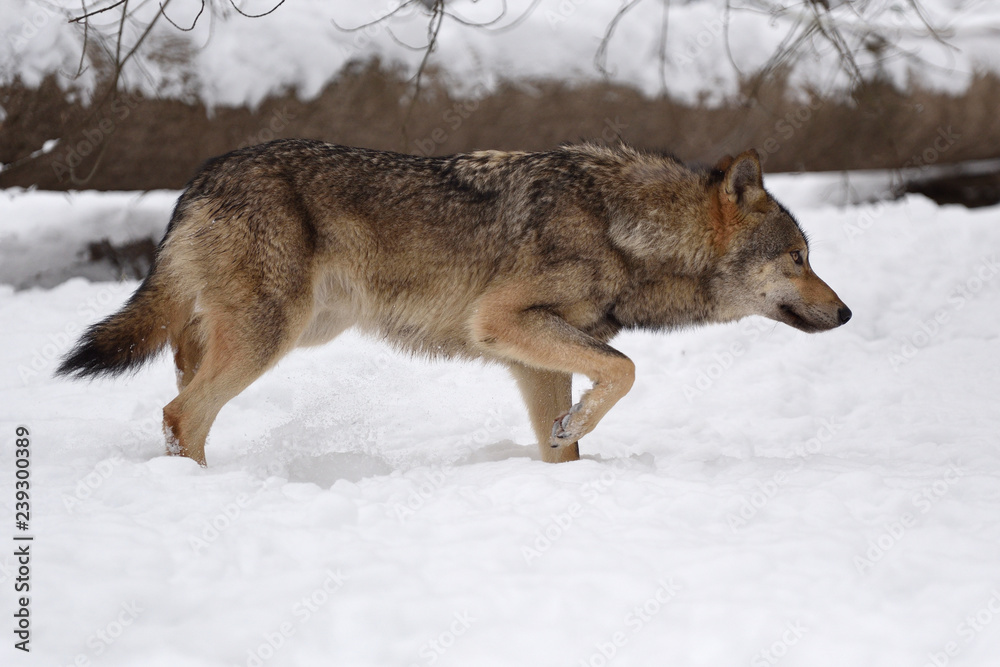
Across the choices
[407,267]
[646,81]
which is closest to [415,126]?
[646,81]

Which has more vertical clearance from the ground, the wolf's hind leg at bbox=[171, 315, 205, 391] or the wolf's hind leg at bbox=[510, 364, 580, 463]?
the wolf's hind leg at bbox=[171, 315, 205, 391]

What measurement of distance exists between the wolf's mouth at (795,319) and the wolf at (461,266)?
0.01 meters

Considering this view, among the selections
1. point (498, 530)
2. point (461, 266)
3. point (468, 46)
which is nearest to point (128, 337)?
point (461, 266)

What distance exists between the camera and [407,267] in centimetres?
407

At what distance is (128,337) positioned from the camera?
12.7 ft

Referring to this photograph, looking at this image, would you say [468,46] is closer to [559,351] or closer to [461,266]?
[461,266]

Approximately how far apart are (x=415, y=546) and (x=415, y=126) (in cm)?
536

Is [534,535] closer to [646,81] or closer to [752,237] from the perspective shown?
[752,237]

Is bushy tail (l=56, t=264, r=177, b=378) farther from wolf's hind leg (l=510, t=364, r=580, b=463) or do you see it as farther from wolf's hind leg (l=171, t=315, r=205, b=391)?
wolf's hind leg (l=510, t=364, r=580, b=463)

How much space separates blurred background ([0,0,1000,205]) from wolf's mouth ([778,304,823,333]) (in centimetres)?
297

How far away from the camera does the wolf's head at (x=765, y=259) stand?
413cm

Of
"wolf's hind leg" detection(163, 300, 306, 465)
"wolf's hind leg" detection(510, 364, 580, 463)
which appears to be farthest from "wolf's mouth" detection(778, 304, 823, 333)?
"wolf's hind leg" detection(163, 300, 306, 465)

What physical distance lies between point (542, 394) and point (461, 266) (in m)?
0.85

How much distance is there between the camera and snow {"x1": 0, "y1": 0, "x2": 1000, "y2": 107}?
668cm
